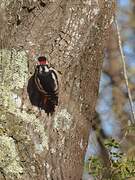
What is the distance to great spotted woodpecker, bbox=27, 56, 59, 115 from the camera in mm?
1412

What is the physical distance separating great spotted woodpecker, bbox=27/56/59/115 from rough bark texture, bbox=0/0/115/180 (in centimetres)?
2

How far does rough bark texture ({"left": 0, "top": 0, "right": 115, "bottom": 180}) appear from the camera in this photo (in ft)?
4.48

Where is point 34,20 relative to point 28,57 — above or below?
above

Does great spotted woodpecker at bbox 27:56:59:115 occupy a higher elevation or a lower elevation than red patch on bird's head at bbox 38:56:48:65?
lower

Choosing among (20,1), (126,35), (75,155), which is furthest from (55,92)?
(126,35)

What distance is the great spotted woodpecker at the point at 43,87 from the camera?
1412mm

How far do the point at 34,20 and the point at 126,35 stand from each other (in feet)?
16.6

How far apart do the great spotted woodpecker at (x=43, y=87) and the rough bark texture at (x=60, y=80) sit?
17mm

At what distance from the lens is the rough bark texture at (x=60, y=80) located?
1.37m

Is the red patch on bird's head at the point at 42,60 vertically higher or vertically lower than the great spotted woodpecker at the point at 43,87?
higher

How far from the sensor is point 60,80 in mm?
1456

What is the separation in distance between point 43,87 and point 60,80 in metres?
0.05

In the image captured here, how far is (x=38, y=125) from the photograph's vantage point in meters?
1.39

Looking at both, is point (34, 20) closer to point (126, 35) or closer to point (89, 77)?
point (89, 77)
